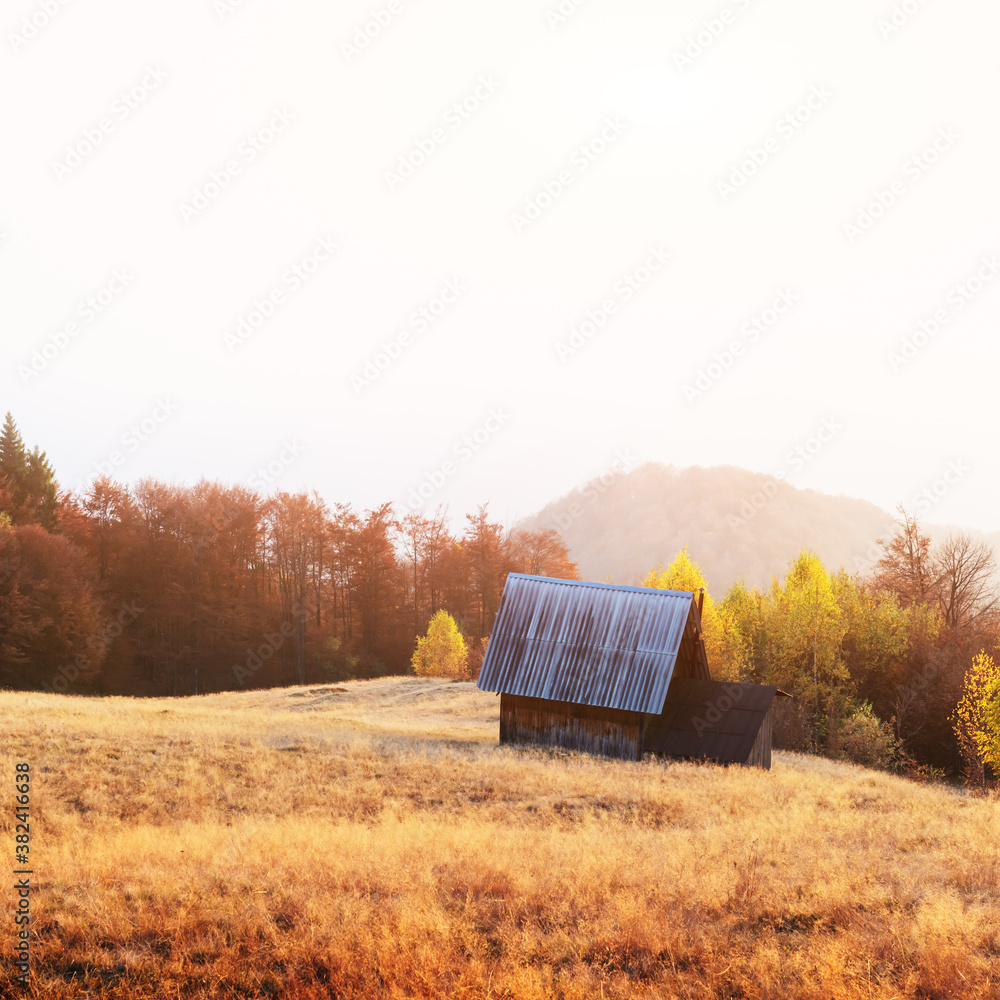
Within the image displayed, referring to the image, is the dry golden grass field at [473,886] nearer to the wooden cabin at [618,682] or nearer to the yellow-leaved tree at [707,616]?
the wooden cabin at [618,682]

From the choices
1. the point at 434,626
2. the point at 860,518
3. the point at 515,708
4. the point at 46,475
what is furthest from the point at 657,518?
the point at 515,708

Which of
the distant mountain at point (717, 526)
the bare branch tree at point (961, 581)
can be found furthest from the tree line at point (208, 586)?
the distant mountain at point (717, 526)

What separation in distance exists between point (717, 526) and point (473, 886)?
169 metres

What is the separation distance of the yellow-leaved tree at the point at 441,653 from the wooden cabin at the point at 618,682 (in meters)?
26.4

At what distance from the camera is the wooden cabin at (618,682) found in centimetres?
2591

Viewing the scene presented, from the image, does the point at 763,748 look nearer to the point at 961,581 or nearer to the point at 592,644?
the point at 592,644

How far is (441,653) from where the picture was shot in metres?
54.8

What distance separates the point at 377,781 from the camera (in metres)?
17.9

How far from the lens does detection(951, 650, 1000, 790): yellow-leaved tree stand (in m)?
35.3

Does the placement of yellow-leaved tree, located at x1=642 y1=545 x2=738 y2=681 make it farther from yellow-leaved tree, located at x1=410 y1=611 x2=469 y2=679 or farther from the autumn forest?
yellow-leaved tree, located at x1=410 y1=611 x2=469 y2=679

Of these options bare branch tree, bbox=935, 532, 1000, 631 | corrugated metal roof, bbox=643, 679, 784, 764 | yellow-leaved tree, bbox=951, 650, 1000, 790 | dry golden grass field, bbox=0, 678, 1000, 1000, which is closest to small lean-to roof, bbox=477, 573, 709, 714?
corrugated metal roof, bbox=643, 679, 784, 764

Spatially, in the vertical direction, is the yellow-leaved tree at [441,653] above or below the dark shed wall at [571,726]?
below

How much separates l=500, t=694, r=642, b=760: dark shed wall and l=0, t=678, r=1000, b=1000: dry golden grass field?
7190 mm

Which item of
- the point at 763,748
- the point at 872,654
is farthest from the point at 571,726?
the point at 872,654
